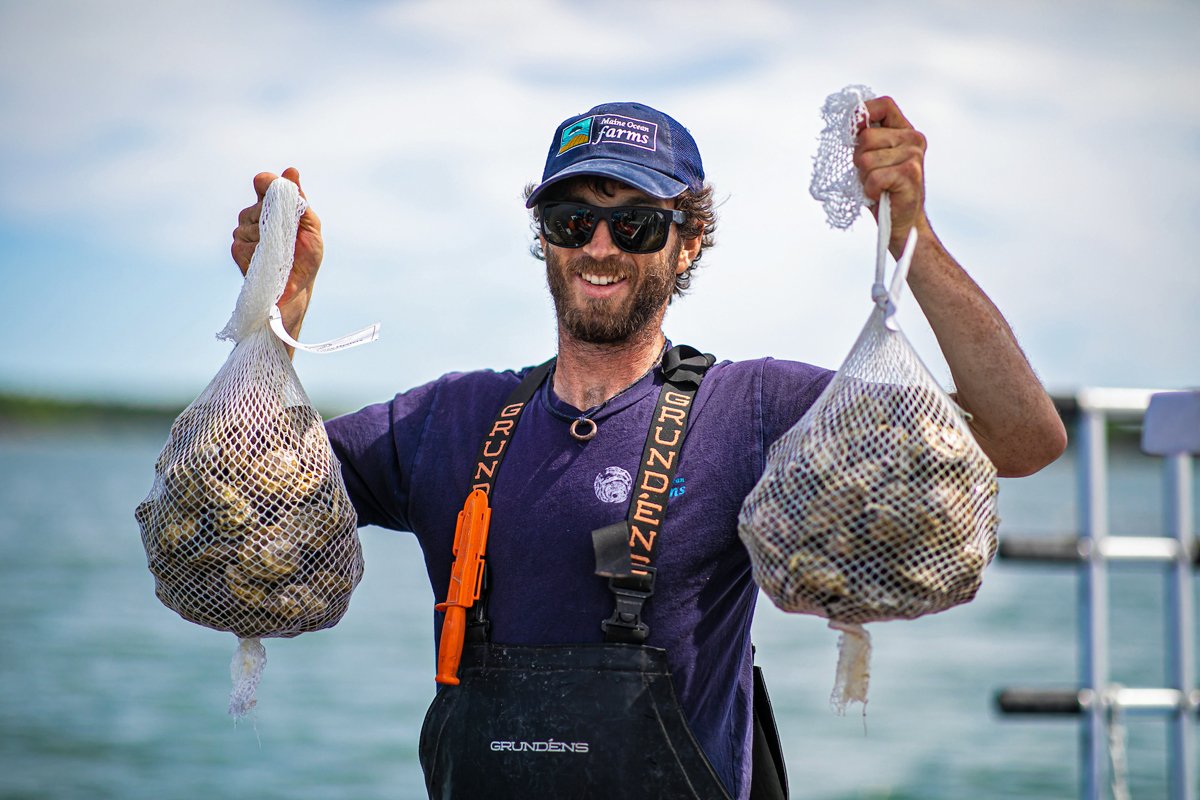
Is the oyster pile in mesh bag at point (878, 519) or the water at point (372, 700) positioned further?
the water at point (372, 700)

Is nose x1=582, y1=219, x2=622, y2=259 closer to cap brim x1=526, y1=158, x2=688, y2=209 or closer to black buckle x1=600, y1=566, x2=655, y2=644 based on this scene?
cap brim x1=526, y1=158, x2=688, y2=209

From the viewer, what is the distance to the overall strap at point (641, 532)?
7.37 ft

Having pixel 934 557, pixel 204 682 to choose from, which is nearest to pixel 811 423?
pixel 934 557

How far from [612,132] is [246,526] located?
3.43 feet

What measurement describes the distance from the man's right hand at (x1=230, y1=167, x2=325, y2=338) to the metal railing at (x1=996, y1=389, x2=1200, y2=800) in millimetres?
3047

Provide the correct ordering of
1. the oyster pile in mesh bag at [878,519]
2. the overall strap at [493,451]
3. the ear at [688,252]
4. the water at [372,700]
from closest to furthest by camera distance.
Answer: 1. the oyster pile in mesh bag at [878,519]
2. the overall strap at [493,451]
3. the ear at [688,252]
4. the water at [372,700]

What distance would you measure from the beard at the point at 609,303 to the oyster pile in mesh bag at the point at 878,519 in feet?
1.87

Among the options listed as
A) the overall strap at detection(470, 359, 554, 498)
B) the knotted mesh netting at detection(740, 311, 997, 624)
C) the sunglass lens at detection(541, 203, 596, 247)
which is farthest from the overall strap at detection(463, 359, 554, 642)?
the knotted mesh netting at detection(740, 311, 997, 624)

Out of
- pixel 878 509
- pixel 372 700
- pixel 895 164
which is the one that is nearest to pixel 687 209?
pixel 895 164

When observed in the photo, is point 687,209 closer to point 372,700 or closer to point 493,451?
point 493,451

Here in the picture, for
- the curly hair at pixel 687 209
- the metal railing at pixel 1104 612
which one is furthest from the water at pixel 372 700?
the curly hair at pixel 687 209

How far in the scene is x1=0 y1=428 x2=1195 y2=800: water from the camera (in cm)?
1045

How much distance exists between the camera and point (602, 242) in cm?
243

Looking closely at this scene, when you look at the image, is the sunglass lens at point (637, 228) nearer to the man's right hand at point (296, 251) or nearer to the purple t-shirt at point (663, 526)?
the purple t-shirt at point (663, 526)
